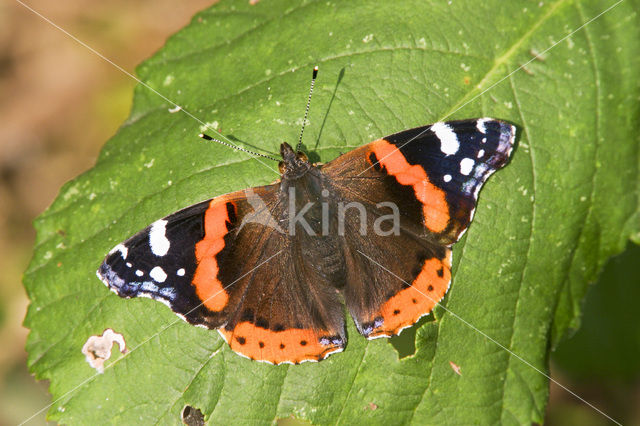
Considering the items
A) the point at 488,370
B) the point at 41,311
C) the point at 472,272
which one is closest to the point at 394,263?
the point at 472,272

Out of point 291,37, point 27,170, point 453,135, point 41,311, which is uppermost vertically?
point 27,170

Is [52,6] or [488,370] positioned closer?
[488,370]

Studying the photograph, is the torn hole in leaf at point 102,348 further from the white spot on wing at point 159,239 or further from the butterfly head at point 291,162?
the butterfly head at point 291,162

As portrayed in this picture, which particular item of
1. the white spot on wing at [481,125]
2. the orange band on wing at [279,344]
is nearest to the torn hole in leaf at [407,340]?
the orange band on wing at [279,344]

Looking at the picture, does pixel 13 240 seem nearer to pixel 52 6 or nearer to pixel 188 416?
Result: pixel 52 6

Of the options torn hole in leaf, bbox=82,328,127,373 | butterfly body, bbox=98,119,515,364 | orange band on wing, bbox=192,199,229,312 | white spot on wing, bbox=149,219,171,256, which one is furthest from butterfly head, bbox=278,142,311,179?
torn hole in leaf, bbox=82,328,127,373

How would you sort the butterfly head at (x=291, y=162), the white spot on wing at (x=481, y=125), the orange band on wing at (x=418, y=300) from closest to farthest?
the white spot on wing at (x=481, y=125) < the orange band on wing at (x=418, y=300) < the butterfly head at (x=291, y=162)
